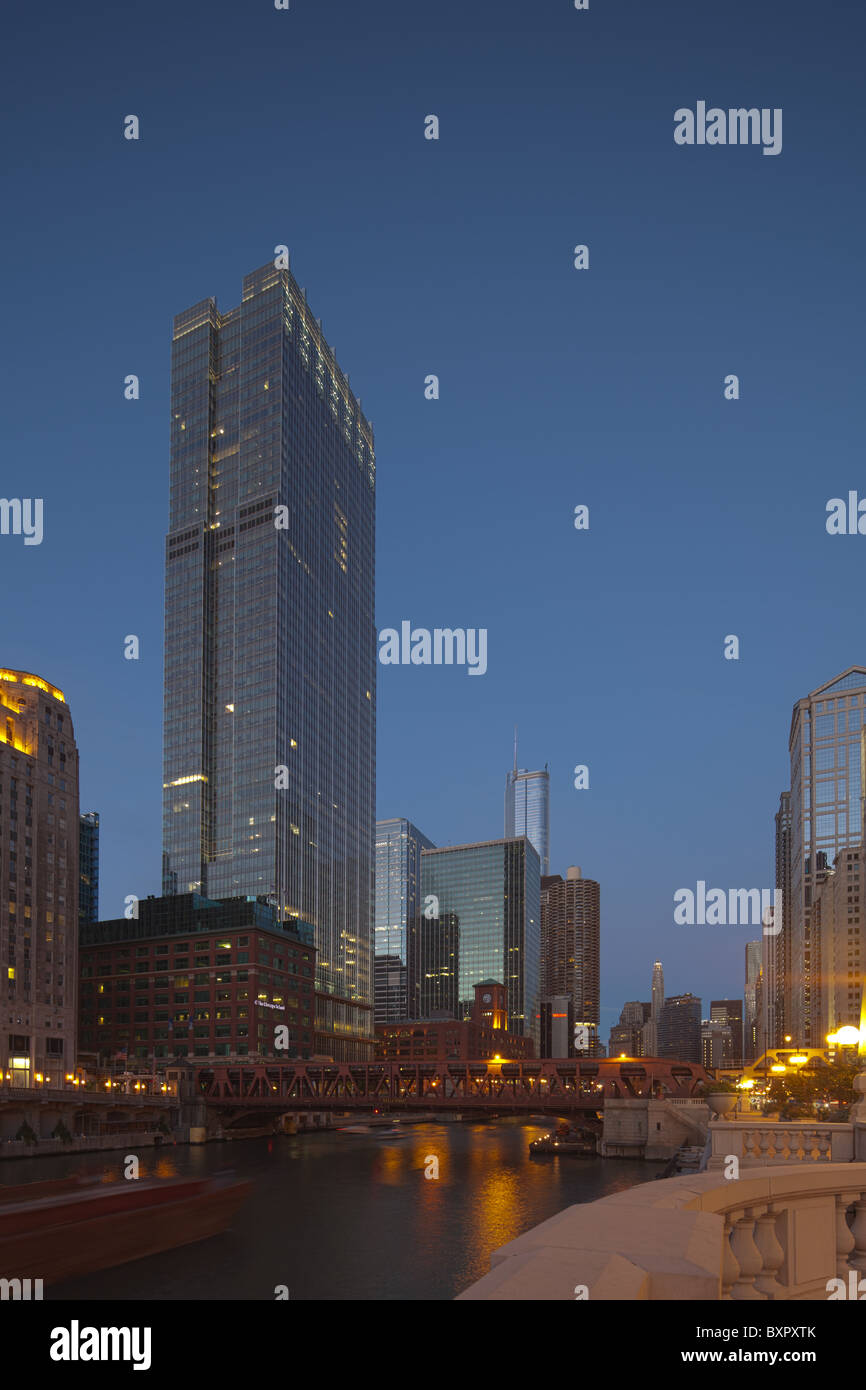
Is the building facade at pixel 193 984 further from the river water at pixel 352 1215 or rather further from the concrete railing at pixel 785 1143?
the concrete railing at pixel 785 1143

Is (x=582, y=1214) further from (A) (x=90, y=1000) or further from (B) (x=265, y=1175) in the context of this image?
(A) (x=90, y=1000)

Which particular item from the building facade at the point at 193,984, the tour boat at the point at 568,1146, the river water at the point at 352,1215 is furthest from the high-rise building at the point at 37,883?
the tour boat at the point at 568,1146

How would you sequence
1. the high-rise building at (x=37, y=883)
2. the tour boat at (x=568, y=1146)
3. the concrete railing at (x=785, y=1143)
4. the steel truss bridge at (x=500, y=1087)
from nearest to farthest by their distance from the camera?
the concrete railing at (x=785, y=1143) → the tour boat at (x=568, y=1146) → the steel truss bridge at (x=500, y=1087) → the high-rise building at (x=37, y=883)

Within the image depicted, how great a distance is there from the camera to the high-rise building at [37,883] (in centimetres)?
12419

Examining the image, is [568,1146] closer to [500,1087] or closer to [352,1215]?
[500,1087]

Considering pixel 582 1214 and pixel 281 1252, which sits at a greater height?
pixel 582 1214

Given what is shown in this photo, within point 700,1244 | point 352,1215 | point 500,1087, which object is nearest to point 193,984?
point 500,1087

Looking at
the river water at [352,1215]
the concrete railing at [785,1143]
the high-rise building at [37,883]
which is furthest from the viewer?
the high-rise building at [37,883]

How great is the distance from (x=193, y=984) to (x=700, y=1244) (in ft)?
584

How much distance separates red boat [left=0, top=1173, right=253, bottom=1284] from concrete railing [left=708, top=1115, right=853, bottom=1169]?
108ft

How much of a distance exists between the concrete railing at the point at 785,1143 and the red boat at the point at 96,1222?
3282 centimetres
